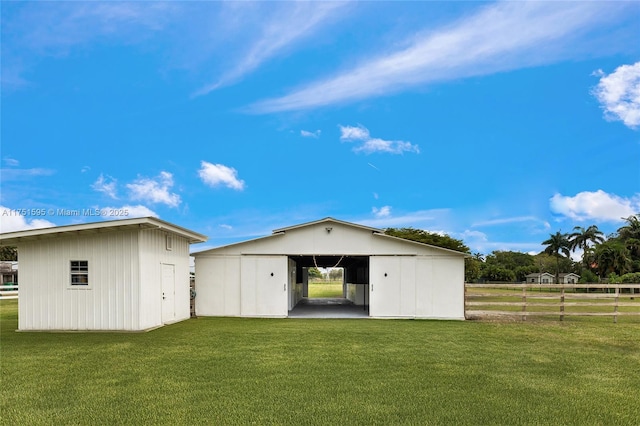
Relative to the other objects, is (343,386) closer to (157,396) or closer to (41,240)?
(157,396)

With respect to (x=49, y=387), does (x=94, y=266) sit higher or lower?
higher

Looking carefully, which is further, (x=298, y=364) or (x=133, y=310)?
(x=133, y=310)

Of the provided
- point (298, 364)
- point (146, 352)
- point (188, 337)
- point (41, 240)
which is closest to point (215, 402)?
point (298, 364)

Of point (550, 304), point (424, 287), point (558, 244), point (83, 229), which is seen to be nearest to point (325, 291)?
point (424, 287)

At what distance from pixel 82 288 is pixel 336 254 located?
7762 mm

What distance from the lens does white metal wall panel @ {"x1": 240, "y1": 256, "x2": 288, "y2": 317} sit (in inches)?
633

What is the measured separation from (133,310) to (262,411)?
812 centimetres

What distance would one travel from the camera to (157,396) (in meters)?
6.01

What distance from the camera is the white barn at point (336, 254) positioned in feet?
52.1

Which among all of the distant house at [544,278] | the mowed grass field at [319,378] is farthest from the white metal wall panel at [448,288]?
the distant house at [544,278]

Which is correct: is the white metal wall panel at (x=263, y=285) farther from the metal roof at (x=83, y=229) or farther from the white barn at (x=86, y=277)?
the metal roof at (x=83, y=229)

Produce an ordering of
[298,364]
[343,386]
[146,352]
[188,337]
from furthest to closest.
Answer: [188,337], [146,352], [298,364], [343,386]

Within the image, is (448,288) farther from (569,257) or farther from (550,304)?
(569,257)

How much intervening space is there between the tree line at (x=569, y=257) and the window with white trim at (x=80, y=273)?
26989 mm
